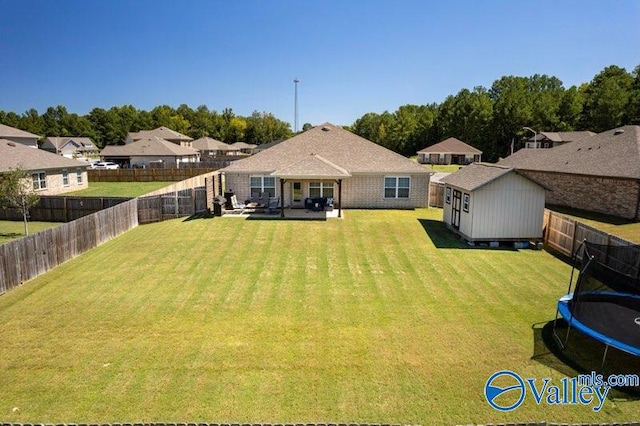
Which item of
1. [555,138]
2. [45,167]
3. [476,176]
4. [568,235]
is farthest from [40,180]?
[555,138]

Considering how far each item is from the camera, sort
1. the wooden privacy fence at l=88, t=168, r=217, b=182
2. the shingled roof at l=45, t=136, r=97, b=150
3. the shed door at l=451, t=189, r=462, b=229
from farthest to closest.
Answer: the shingled roof at l=45, t=136, r=97, b=150
the wooden privacy fence at l=88, t=168, r=217, b=182
the shed door at l=451, t=189, r=462, b=229

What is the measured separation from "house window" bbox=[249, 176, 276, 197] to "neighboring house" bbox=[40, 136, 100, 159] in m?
76.0

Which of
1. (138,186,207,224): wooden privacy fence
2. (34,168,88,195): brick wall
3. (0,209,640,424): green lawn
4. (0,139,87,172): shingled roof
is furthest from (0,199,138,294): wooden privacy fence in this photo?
(34,168,88,195): brick wall

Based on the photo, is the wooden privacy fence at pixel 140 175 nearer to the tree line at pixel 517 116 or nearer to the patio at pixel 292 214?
the patio at pixel 292 214

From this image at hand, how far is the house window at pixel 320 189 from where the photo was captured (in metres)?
24.8

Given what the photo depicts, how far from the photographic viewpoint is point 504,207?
16781 millimetres

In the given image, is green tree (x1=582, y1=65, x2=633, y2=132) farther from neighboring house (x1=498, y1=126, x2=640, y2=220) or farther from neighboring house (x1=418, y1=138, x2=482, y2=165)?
neighboring house (x1=498, y1=126, x2=640, y2=220)

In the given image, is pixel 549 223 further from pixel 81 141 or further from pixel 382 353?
pixel 81 141

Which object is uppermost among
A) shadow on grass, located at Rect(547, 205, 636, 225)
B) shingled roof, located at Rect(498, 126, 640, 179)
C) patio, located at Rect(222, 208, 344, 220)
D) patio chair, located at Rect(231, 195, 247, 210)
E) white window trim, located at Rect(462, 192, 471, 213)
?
shingled roof, located at Rect(498, 126, 640, 179)

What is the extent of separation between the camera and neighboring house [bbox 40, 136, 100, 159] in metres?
84.5

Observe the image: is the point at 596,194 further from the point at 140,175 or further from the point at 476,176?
the point at 140,175

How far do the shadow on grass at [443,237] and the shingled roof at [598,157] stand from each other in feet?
36.8

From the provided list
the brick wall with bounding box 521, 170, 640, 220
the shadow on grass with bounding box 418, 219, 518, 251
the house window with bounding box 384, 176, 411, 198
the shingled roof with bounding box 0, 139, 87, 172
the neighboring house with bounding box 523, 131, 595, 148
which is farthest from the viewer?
the neighboring house with bounding box 523, 131, 595, 148

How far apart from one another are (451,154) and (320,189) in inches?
1985
